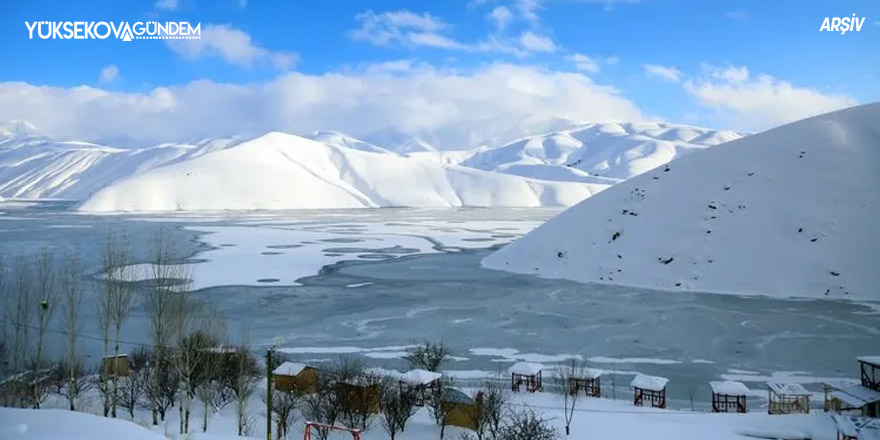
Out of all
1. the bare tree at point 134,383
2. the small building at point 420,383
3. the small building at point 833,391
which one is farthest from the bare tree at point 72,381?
the small building at point 833,391

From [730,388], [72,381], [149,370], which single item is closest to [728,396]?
[730,388]

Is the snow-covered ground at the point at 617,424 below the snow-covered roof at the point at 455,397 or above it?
below

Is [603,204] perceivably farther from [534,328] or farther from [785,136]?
[534,328]

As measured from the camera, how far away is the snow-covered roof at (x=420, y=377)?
1928cm

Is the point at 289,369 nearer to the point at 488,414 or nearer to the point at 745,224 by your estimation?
the point at 488,414

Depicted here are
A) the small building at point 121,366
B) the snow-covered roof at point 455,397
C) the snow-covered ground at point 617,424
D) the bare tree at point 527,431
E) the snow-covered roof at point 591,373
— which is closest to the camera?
the bare tree at point 527,431

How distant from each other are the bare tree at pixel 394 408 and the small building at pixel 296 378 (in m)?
2.20

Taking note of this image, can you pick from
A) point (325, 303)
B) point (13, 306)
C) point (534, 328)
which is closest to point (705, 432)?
point (534, 328)

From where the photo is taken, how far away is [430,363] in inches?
846

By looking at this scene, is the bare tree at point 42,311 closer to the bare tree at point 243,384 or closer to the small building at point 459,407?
the bare tree at point 243,384

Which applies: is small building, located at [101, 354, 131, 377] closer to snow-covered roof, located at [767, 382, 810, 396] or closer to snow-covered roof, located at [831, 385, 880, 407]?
snow-covered roof, located at [767, 382, 810, 396]

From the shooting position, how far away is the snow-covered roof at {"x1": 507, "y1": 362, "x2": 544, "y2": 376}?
806 inches

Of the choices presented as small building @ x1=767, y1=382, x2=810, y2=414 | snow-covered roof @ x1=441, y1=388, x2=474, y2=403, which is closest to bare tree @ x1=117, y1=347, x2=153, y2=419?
snow-covered roof @ x1=441, y1=388, x2=474, y2=403

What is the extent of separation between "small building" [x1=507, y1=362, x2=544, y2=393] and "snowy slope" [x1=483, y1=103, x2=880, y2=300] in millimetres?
22793
